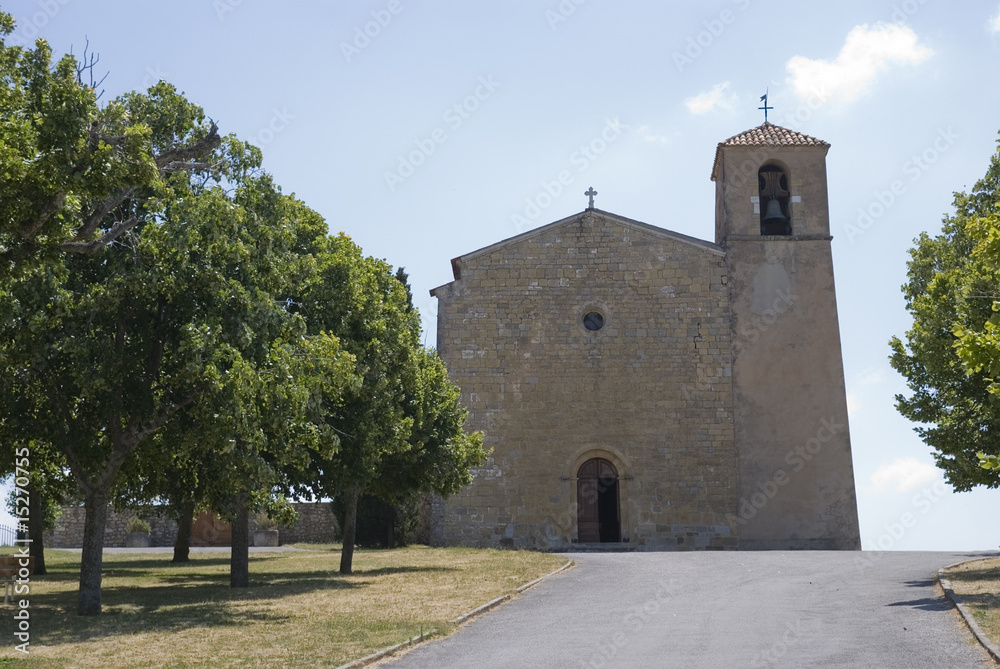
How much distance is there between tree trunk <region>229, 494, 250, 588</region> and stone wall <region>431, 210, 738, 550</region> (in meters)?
10.2

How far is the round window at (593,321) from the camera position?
27.9 metres

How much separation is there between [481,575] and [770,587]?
17.3 ft

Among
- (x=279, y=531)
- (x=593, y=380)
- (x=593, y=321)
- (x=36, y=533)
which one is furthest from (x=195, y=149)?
(x=279, y=531)

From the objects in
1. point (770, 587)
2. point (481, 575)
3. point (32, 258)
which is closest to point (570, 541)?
point (481, 575)

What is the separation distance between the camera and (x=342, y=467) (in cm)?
1734

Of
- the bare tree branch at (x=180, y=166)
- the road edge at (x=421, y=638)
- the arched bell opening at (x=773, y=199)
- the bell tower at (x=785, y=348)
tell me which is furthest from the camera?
the arched bell opening at (x=773, y=199)

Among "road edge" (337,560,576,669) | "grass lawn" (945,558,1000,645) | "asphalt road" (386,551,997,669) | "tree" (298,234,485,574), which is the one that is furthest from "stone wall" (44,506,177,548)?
"grass lawn" (945,558,1000,645)

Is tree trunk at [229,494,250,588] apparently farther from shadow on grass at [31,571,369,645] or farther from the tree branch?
the tree branch

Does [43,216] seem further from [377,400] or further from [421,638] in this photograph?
[377,400]

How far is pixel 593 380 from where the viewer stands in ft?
90.0

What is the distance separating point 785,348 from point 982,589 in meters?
15.0

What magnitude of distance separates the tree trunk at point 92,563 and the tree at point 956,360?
12.4m

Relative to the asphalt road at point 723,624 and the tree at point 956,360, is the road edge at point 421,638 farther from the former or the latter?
the tree at point 956,360

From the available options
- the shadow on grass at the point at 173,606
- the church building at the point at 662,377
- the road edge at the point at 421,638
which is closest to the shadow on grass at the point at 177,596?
the shadow on grass at the point at 173,606
